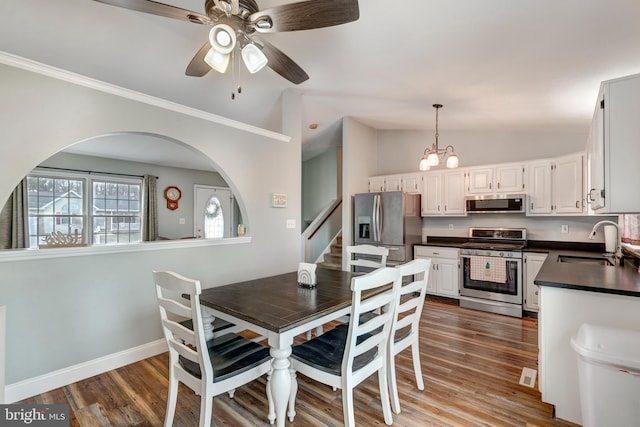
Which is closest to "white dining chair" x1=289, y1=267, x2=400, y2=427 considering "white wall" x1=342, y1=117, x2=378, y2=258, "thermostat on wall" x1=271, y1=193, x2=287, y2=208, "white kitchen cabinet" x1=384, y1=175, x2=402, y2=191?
"thermostat on wall" x1=271, y1=193, x2=287, y2=208

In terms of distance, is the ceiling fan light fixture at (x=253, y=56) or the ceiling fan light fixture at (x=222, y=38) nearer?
the ceiling fan light fixture at (x=222, y=38)

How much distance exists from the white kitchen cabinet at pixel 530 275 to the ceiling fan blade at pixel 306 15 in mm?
3617

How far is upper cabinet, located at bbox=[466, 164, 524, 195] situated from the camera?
162 inches

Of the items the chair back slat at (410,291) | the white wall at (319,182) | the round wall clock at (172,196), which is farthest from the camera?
the white wall at (319,182)

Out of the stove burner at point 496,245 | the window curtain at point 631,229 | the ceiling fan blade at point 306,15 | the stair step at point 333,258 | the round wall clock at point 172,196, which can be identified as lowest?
the stair step at point 333,258

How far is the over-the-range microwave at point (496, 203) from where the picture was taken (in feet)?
13.2

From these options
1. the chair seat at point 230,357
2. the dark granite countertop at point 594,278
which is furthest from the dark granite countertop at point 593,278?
the chair seat at point 230,357

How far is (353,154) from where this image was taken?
16.9 feet

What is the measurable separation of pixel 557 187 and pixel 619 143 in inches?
96.6

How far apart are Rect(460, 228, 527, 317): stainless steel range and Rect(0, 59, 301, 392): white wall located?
9.99ft

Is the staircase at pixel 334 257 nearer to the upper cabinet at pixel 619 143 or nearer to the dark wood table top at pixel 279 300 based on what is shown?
the dark wood table top at pixel 279 300

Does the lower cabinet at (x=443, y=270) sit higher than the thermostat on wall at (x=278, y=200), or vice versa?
the thermostat on wall at (x=278, y=200)

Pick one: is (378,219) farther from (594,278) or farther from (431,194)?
(594,278)

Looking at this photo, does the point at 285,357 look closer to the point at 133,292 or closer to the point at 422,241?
the point at 133,292
